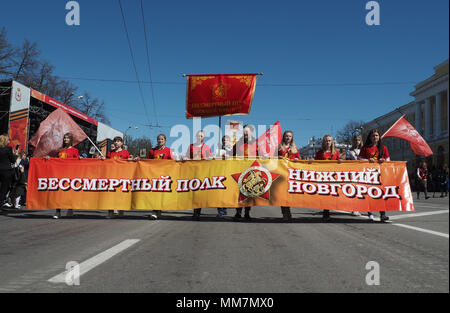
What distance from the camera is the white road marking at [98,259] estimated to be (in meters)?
3.39

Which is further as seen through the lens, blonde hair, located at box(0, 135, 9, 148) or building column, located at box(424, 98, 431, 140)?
building column, located at box(424, 98, 431, 140)

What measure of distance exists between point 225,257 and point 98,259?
1.44m

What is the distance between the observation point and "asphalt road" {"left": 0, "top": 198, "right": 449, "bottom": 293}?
122 inches

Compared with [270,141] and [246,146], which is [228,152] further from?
[270,141]

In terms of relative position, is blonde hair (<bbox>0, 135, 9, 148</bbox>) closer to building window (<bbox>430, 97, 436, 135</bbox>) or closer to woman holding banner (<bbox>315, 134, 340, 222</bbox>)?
woman holding banner (<bbox>315, 134, 340, 222</bbox>)

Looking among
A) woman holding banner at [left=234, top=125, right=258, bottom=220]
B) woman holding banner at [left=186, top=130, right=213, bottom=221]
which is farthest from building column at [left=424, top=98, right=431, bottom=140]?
woman holding banner at [left=186, top=130, right=213, bottom=221]

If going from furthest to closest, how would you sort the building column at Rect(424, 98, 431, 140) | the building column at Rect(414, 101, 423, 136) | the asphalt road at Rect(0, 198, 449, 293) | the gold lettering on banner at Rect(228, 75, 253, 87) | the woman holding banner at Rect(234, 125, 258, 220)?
the building column at Rect(414, 101, 423, 136) → the building column at Rect(424, 98, 431, 140) → the gold lettering on banner at Rect(228, 75, 253, 87) → the woman holding banner at Rect(234, 125, 258, 220) → the asphalt road at Rect(0, 198, 449, 293)


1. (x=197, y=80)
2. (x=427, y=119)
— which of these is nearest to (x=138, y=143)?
(x=427, y=119)

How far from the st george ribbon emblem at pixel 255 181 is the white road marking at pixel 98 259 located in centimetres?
360

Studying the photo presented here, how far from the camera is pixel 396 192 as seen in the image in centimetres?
845
